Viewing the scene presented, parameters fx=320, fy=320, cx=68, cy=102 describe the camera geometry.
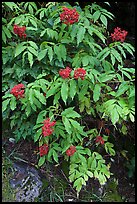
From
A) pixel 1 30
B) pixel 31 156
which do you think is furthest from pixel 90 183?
pixel 1 30

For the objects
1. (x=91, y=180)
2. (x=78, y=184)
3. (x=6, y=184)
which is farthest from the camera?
(x=91, y=180)

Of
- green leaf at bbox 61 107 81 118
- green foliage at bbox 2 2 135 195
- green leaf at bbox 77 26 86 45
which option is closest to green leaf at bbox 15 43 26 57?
green foliage at bbox 2 2 135 195

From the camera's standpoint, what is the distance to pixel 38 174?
104 inches

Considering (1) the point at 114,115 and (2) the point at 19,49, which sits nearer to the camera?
(1) the point at 114,115

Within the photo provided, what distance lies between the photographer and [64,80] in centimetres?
214

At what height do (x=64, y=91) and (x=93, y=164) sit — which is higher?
(x=64, y=91)

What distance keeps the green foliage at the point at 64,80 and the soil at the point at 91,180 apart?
204 millimetres

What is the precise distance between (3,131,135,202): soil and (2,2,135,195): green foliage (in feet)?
0.67

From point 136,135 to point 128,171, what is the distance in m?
0.34

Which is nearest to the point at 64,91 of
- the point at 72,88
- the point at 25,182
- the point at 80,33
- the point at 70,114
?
the point at 72,88

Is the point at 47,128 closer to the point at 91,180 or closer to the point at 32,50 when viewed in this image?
the point at 32,50

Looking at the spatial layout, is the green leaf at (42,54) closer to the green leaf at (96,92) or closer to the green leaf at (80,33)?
the green leaf at (80,33)

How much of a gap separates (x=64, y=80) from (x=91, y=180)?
102cm

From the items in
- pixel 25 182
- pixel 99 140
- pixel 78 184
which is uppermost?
pixel 99 140
